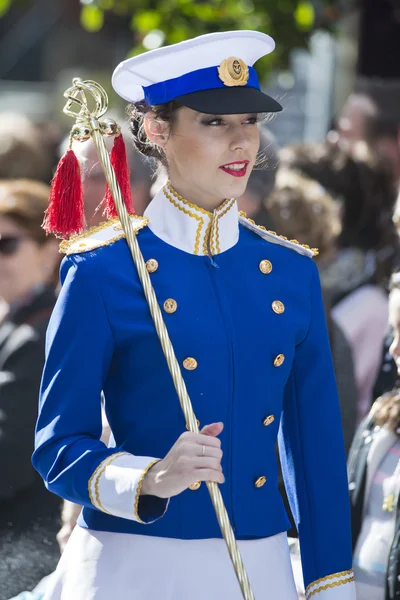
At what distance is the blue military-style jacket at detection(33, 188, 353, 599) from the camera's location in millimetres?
2387

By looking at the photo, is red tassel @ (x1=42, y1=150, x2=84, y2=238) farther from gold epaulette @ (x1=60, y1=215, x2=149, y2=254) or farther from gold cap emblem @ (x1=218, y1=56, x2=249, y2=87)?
gold cap emblem @ (x1=218, y1=56, x2=249, y2=87)

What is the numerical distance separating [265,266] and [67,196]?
48 centimetres

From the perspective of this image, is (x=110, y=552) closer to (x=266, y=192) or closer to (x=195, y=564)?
(x=195, y=564)

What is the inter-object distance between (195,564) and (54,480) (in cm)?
36

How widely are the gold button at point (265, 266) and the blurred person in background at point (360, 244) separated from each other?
2162 millimetres

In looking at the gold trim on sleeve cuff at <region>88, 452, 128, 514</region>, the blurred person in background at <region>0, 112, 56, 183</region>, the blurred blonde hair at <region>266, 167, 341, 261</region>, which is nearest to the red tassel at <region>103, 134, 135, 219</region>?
the gold trim on sleeve cuff at <region>88, 452, 128, 514</region>

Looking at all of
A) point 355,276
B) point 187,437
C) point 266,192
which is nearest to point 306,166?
point 355,276

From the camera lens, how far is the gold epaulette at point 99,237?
2512 mm

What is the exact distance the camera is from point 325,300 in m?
4.21

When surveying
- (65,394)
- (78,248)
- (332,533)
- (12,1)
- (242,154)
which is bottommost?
(332,533)

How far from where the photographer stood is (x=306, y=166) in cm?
638

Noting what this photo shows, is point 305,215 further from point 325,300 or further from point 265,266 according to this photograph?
point 265,266

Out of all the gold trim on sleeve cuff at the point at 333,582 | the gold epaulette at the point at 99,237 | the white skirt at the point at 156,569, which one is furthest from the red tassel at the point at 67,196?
the gold trim on sleeve cuff at the point at 333,582

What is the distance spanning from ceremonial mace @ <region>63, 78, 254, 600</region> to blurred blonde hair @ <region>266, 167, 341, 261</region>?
273 centimetres
